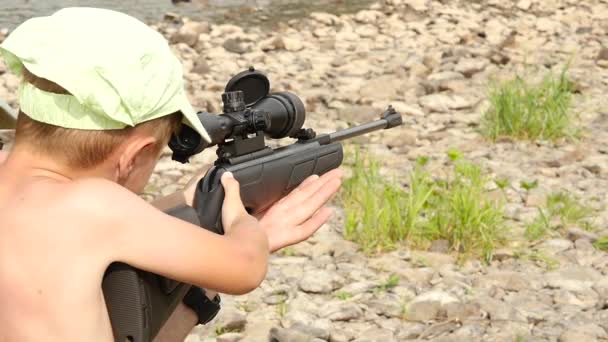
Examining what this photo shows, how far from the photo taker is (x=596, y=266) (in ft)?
14.6

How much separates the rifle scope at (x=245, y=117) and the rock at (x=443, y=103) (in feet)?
13.3

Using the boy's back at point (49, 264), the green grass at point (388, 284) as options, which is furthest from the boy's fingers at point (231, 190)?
the green grass at point (388, 284)

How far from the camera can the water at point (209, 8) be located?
1108 centimetres

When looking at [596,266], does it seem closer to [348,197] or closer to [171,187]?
[348,197]

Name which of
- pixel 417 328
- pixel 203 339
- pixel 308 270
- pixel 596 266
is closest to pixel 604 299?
pixel 596 266

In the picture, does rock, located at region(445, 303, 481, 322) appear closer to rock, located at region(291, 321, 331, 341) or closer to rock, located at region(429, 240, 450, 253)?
rock, located at region(291, 321, 331, 341)

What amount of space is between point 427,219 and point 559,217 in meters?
0.64

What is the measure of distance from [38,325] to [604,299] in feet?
8.39

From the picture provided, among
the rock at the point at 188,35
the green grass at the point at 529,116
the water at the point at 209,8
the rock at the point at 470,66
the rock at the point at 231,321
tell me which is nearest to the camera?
the rock at the point at 231,321

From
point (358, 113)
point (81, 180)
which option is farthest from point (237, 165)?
point (358, 113)

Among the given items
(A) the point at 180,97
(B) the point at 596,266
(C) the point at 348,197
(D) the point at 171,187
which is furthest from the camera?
(D) the point at 171,187

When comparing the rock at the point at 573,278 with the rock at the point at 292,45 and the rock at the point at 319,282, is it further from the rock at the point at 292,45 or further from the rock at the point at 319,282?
the rock at the point at 292,45

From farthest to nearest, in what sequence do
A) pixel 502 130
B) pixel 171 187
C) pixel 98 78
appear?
pixel 502 130 < pixel 171 187 < pixel 98 78

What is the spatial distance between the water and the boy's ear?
8598 millimetres
